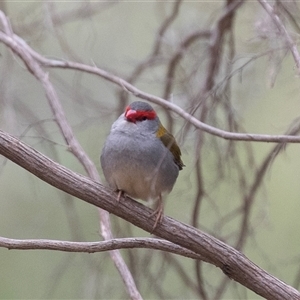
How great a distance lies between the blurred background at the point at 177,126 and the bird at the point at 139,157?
0.10m

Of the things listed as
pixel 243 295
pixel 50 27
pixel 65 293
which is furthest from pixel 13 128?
pixel 65 293

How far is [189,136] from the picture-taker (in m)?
2.71

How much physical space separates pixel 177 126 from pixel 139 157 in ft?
3.68

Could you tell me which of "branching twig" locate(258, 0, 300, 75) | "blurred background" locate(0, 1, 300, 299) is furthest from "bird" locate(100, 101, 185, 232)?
"branching twig" locate(258, 0, 300, 75)

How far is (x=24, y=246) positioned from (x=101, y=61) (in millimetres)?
2308

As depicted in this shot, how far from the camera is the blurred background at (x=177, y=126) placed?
260 cm

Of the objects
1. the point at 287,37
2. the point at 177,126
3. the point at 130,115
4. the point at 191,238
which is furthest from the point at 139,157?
the point at 177,126

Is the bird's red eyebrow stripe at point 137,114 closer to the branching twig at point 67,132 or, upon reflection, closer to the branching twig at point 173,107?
the branching twig at point 173,107

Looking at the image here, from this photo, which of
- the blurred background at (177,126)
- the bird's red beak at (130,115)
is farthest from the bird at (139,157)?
the blurred background at (177,126)

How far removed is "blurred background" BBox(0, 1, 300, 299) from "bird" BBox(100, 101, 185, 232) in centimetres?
10

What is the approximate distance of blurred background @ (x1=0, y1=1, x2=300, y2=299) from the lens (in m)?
2.60

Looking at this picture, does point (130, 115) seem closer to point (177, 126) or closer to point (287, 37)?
point (287, 37)

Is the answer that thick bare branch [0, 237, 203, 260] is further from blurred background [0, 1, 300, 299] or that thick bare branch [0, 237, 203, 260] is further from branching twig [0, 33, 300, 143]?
branching twig [0, 33, 300, 143]

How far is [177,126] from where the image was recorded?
3398 mm
